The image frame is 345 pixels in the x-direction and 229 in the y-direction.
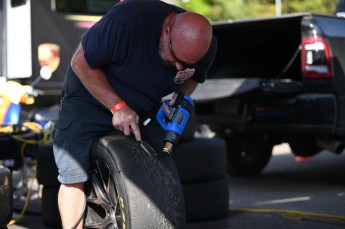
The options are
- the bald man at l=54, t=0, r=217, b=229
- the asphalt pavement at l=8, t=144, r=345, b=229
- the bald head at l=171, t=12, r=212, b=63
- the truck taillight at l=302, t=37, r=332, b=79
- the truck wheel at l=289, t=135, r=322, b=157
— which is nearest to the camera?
the bald head at l=171, t=12, r=212, b=63

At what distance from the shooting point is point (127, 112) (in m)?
3.52

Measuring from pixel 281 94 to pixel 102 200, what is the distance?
3.55 meters

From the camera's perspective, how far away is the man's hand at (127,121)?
3502mm

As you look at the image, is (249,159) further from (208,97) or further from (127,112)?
(127,112)


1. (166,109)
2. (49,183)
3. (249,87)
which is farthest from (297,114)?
(166,109)

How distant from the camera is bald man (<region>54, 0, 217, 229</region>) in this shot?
337cm

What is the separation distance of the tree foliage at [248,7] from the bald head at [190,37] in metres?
18.8

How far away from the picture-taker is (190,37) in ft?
10.7

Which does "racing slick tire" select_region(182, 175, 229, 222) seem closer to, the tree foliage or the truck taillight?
the truck taillight

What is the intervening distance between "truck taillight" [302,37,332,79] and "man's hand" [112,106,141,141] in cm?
360

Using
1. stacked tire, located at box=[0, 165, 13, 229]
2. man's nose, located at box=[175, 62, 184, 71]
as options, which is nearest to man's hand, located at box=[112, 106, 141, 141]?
man's nose, located at box=[175, 62, 184, 71]

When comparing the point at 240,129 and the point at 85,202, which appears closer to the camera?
the point at 85,202

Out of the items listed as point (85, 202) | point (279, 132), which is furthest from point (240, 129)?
point (85, 202)

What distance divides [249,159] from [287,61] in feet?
3.90
